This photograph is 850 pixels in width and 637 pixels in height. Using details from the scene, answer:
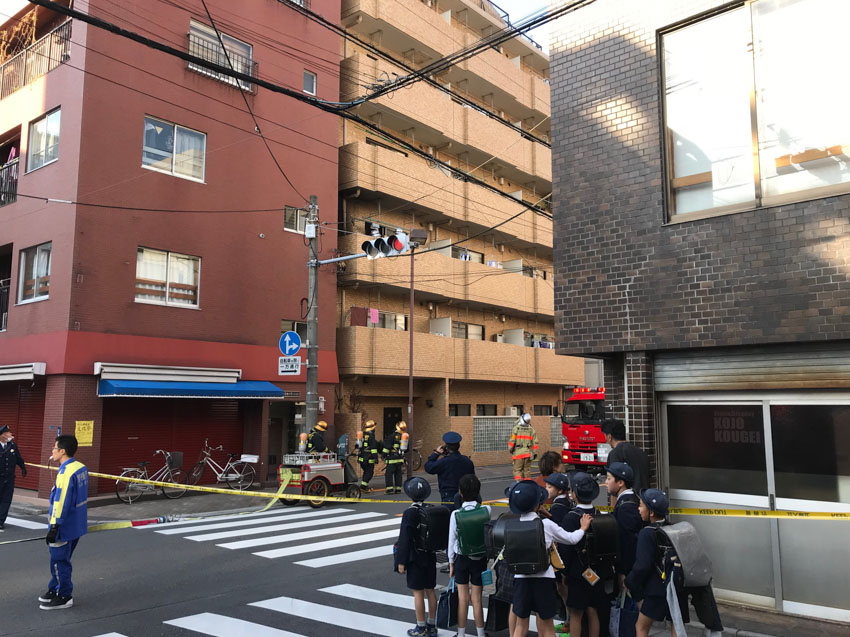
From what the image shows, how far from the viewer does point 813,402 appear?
7.00m

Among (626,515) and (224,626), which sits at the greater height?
(626,515)

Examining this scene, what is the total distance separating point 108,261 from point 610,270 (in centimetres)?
1415

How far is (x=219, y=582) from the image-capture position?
871 centimetres

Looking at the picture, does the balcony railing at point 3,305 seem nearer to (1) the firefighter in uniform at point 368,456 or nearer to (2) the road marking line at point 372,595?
(1) the firefighter in uniform at point 368,456

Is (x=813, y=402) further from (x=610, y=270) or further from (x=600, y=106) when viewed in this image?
(x=600, y=106)

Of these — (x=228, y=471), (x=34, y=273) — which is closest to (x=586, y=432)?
(x=228, y=471)

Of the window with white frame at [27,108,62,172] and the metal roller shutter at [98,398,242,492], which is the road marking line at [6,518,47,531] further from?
the window with white frame at [27,108,62,172]

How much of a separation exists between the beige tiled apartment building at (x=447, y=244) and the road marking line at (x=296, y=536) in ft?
31.5

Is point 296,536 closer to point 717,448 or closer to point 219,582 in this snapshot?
point 219,582

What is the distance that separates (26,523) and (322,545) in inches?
272

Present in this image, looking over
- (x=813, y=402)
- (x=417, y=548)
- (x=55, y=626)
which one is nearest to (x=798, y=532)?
(x=813, y=402)

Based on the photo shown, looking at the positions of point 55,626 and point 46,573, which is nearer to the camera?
point 55,626

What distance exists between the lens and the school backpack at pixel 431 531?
21.4 feet

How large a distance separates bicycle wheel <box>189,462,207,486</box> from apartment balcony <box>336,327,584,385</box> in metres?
6.46
